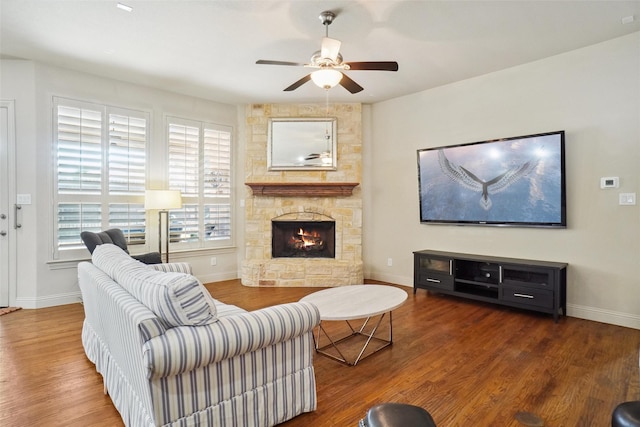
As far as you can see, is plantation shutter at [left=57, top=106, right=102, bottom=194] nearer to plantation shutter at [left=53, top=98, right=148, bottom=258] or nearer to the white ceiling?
plantation shutter at [left=53, top=98, right=148, bottom=258]

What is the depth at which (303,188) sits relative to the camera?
5328 millimetres

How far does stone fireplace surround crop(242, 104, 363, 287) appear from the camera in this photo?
17.6 feet

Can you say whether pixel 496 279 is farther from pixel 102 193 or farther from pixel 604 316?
pixel 102 193

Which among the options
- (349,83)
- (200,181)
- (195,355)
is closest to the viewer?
(195,355)

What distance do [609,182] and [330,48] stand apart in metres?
3.10

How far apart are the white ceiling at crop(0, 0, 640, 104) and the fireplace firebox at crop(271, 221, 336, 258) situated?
2.25 metres

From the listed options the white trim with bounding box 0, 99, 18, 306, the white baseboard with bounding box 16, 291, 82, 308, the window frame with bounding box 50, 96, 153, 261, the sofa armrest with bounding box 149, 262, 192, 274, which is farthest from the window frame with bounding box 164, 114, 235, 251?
the sofa armrest with bounding box 149, 262, 192, 274

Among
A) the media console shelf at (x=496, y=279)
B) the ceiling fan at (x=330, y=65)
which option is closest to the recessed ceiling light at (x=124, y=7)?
the ceiling fan at (x=330, y=65)

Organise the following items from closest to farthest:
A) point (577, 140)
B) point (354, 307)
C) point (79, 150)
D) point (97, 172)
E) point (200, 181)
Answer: point (354, 307) → point (577, 140) → point (79, 150) → point (97, 172) → point (200, 181)

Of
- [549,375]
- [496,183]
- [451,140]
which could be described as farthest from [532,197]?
[549,375]

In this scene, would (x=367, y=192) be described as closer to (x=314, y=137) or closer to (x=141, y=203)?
A: (x=314, y=137)

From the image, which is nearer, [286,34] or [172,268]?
[172,268]

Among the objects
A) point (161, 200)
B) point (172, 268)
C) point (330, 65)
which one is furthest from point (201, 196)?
point (330, 65)

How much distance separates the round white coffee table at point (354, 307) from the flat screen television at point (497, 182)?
200 centimetres
